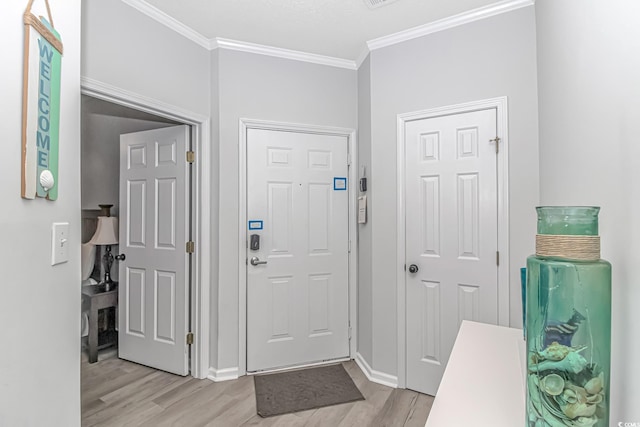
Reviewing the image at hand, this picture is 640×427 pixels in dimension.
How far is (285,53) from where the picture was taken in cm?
277

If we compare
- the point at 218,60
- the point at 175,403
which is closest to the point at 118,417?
the point at 175,403

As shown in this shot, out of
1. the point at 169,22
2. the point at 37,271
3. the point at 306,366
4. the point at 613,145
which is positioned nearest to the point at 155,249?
the point at 306,366

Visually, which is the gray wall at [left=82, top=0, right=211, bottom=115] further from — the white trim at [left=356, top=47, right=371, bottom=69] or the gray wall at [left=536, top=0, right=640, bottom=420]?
the gray wall at [left=536, top=0, right=640, bottom=420]

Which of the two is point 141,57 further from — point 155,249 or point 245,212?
point 155,249

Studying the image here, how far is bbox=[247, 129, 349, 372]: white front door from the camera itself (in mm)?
2734

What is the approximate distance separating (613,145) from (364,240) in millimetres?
2138

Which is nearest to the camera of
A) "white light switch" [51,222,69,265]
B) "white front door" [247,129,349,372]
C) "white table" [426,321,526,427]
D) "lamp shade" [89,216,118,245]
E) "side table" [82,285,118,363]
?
"white table" [426,321,526,427]

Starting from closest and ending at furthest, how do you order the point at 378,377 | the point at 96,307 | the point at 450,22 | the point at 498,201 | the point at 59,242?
the point at 59,242, the point at 498,201, the point at 450,22, the point at 378,377, the point at 96,307

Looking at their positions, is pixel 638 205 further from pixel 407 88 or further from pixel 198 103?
pixel 198 103

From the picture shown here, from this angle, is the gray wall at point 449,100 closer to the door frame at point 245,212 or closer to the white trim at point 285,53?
the door frame at point 245,212

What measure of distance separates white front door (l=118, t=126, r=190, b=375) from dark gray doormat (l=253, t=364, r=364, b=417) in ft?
2.40

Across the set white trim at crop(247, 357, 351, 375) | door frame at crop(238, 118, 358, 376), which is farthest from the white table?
white trim at crop(247, 357, 351, 375)

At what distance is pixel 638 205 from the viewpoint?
0.61 m

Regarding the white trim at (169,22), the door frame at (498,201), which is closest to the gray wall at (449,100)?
the door frame at (498,201)
